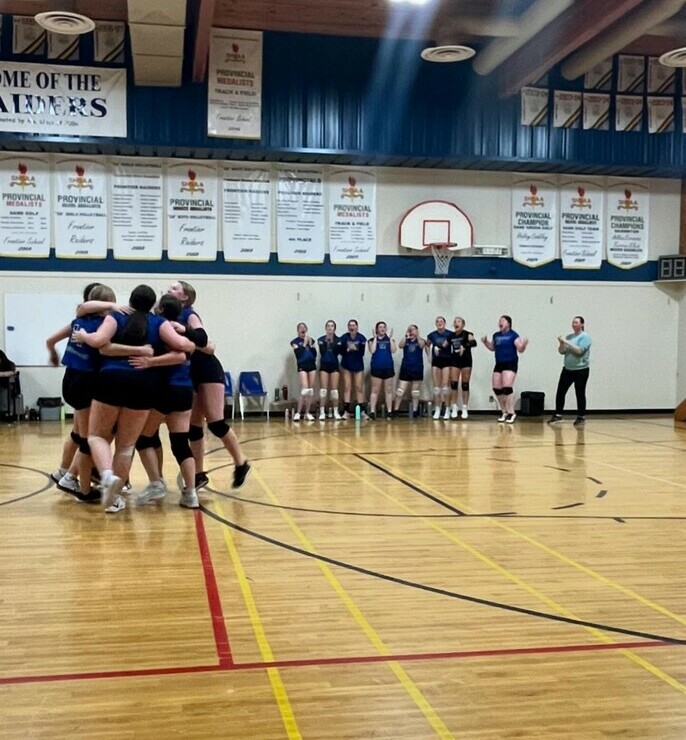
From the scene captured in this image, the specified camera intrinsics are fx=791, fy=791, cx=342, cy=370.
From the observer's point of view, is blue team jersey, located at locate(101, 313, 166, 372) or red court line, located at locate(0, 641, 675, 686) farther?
blue team jersey, located at locate(101, 313, 166, 372)

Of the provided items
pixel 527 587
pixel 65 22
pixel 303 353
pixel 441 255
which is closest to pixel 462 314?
pixel 441 255

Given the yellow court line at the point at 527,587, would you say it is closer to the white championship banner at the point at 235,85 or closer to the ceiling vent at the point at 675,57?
the white championship banner at the point at 235,85

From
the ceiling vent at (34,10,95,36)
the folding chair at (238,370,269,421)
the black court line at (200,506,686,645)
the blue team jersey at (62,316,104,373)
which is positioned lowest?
the black court line at (200,506,686,645)

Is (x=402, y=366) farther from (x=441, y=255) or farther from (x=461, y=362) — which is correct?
(x=441, y=255)

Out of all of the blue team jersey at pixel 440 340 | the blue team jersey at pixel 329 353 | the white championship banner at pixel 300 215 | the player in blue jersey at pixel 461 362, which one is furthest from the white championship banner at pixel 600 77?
the blue team jersey at pixel 329 353

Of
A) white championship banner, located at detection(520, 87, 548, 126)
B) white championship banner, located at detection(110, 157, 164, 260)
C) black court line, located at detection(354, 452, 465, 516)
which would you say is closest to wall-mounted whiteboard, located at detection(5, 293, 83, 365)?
white championship banner, located at detection(110, 157, 164, 260)

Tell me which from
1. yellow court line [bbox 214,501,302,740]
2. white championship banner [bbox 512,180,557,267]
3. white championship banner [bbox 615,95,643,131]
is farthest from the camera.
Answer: white championship banner [bbox 512,180,557,267]

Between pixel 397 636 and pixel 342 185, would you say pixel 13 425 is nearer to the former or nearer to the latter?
pixel 342 185

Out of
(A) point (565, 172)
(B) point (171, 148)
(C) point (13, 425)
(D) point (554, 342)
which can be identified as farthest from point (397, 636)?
(A) point (565, 172)

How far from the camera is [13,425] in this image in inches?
539

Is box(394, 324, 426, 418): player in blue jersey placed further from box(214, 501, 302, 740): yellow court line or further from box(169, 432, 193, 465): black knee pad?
box(214, 501, 302, 740): yellow court line

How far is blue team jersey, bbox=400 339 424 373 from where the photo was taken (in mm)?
15383

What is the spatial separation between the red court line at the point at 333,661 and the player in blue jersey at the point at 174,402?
3.08m

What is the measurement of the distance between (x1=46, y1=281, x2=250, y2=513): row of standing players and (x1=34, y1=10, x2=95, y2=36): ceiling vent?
709 cm
